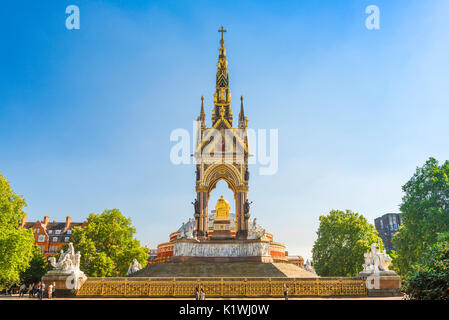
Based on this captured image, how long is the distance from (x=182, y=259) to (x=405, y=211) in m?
21.7

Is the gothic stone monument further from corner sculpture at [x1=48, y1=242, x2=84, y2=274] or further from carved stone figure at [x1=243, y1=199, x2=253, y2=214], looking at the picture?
corner sculpture at [x1=48, y1=242, x2=84, y2=274]

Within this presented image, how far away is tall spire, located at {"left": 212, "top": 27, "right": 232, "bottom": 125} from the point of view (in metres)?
35.8

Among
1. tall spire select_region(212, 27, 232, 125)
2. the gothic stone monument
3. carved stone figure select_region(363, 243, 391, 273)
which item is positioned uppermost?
tall spire select_region(212, 27, 232, 125)

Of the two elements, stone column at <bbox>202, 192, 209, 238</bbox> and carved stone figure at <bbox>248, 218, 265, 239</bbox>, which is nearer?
carved stone figure at <bbox>248, 218, 265, 239</bbox>

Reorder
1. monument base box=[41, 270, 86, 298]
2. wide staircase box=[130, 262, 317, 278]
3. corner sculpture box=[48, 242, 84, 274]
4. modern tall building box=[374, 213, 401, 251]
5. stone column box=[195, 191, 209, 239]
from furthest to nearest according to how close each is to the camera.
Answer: modern tall building box=[374, 213, 401, 251] < stone column box=[195, 191, 209, 239] < wide staircase box=[130, 262, 317, 278] < corner sculpture box=[48, 242, 84, 274] < monument base box=[41, 270, 86, 298]

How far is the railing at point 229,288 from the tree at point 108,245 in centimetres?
1844

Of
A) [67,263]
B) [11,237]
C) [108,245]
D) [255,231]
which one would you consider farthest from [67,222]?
[67,263]

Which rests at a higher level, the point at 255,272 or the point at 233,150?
the point at 233,150

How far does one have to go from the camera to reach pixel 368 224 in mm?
39531

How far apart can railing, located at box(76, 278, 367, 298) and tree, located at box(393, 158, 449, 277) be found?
1372 cm

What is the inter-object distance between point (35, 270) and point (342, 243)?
4030 cm

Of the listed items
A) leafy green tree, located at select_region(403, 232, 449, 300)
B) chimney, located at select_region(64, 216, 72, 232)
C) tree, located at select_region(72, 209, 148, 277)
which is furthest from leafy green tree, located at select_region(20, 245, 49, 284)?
leafy green tree, located at select_region(403, 232, 449, 300)
